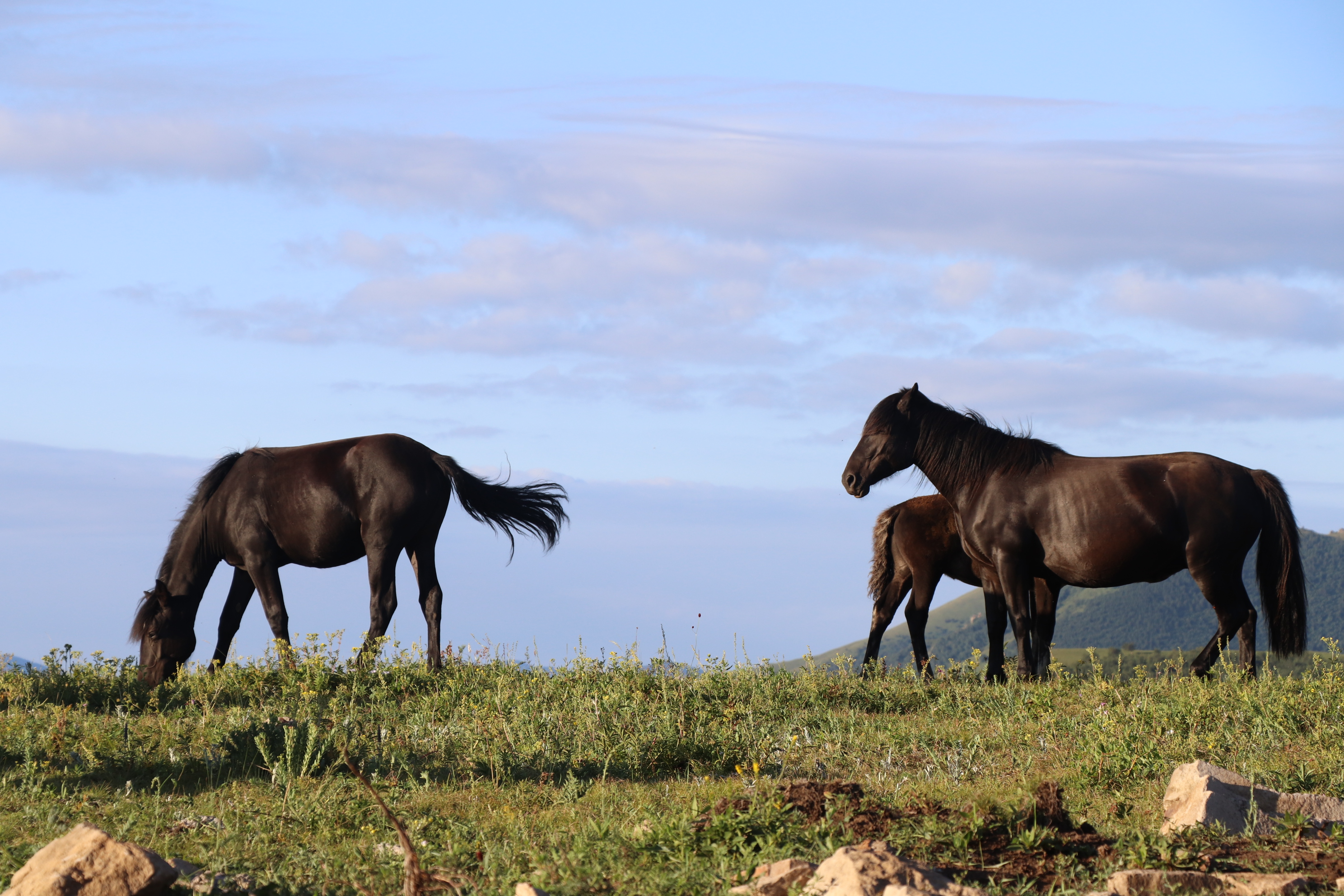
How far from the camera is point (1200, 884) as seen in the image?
4734mm

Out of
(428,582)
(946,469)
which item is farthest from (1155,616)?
(428,582)

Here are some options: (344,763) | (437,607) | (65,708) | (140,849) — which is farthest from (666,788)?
(437,607)

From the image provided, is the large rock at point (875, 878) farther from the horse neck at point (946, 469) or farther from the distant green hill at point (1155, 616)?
the distant green hill at point (1155, 616)

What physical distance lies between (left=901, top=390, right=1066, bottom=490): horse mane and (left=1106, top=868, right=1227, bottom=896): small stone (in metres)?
7.23

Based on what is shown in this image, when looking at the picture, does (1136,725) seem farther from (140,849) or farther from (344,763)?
(140,849)

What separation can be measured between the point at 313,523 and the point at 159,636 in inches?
77.8

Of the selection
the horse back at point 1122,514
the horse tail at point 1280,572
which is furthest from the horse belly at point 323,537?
the horse tail at point 1280,572

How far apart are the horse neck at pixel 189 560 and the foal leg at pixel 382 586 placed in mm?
2137

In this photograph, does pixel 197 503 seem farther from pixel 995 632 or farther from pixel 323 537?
pixel 995 632

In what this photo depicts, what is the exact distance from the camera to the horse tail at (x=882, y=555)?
552 inches

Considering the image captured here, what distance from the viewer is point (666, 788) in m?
6.88

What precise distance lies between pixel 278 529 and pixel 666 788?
23.7 ft

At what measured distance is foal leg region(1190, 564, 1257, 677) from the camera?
1096 cm

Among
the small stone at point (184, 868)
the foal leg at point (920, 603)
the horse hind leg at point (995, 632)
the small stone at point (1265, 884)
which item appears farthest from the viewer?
the foal leg at point (920, 603)
